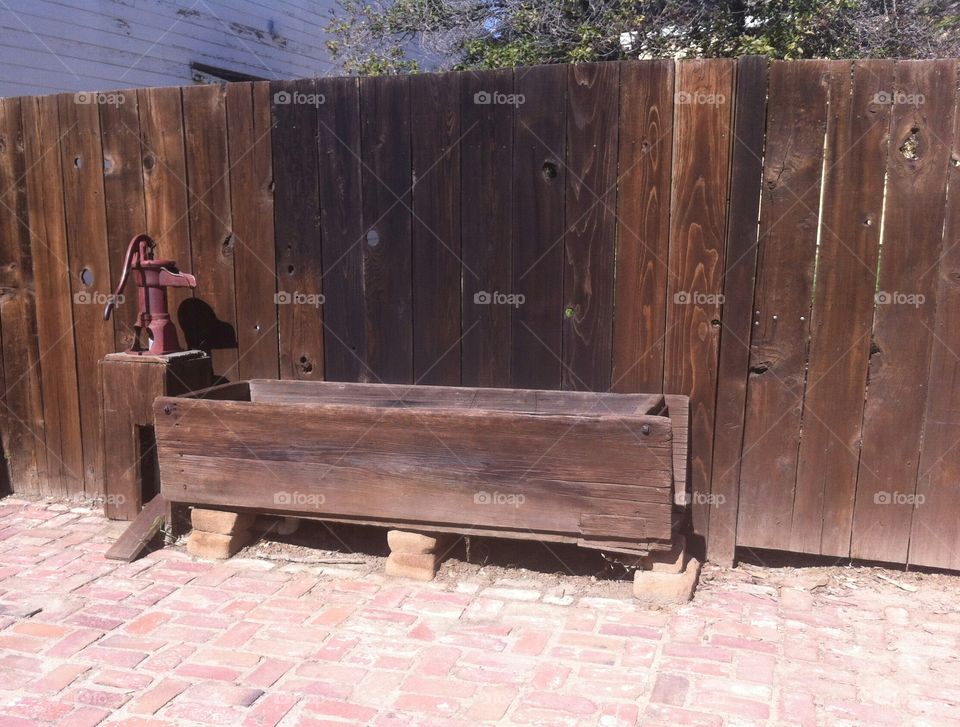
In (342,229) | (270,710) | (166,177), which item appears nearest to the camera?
(270,710)

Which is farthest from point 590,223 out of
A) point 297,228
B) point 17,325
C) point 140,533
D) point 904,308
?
point 17,325

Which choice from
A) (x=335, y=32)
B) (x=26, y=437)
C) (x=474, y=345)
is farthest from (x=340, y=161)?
(x=335, y=32)

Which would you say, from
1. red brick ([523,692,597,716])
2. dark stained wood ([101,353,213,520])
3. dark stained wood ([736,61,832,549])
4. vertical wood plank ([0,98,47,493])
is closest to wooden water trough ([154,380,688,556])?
dark stained wood ([101,353,213,520])

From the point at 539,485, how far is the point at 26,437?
3.26 m

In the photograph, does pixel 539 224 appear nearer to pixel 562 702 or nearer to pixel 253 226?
pixel 253 226

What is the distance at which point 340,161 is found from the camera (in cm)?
395

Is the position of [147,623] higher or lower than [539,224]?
lower

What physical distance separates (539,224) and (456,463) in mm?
1189

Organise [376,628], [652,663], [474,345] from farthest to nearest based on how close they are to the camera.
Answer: [474,345], [376,628], [652,663]

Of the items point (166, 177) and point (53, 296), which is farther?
point (53, 296)

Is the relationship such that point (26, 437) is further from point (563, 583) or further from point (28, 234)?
point (563, 583)

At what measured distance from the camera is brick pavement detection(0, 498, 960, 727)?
2.55 metres

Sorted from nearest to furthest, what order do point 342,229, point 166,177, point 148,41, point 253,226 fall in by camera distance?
point 342,229 → point 253,226 → point 166,177 → point 148,41

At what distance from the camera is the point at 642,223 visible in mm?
3605
